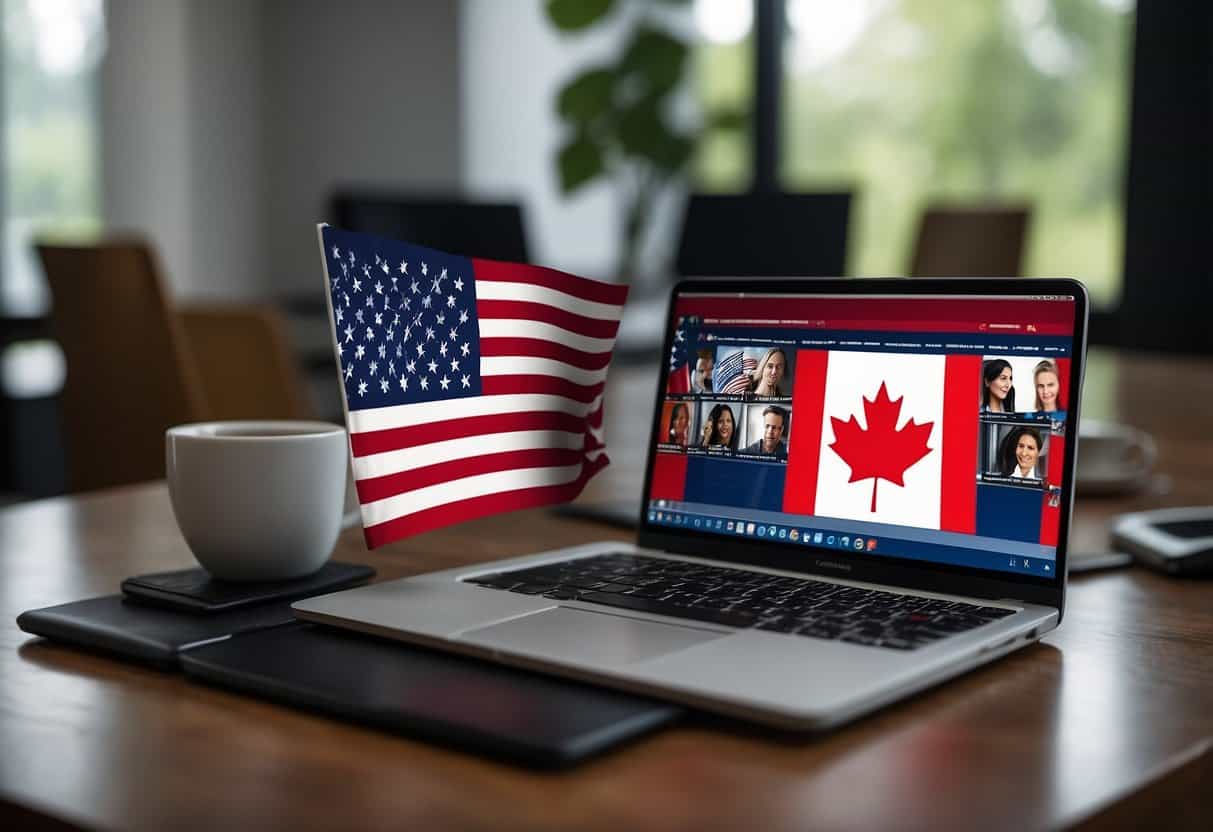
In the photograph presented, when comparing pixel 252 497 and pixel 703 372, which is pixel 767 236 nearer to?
pixel 703 372

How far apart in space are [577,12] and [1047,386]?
377cm

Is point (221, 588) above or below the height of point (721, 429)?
below

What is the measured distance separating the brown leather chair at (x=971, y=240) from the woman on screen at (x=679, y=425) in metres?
2.64

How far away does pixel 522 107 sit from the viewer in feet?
17.4

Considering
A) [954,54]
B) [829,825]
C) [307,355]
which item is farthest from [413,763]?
[954,54]

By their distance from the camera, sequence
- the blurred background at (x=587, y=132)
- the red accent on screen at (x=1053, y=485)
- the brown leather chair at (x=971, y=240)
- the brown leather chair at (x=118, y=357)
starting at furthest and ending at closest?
the blurred background at (x=587, y=132) → the brown leather chair at (x=971, y=240) → the brown leather chair at (x=118, y=357) → the red accent on screen at (x=1053, y=485)

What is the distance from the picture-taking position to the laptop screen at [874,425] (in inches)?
31.7

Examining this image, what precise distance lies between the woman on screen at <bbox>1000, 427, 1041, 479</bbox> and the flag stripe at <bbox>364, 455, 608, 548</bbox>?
30cm

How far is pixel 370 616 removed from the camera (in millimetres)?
734

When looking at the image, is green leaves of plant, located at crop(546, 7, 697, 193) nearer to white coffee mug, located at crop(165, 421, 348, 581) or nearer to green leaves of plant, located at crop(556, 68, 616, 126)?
green leaves of plant, located at crop(556, 68, 616, 126)

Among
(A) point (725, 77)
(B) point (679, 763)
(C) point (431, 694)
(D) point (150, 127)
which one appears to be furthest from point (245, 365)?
(A) point (725, 77)

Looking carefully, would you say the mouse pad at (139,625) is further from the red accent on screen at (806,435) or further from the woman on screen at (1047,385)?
the woman on screen at (1047,385)

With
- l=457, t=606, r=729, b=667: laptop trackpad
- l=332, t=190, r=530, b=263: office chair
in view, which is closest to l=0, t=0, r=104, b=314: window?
l=332, t=190, r=530, b=263: office chair

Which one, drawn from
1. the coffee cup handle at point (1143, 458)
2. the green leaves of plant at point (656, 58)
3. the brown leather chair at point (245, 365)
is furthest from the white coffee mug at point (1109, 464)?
the green leaves of plant at point (656, 58)
